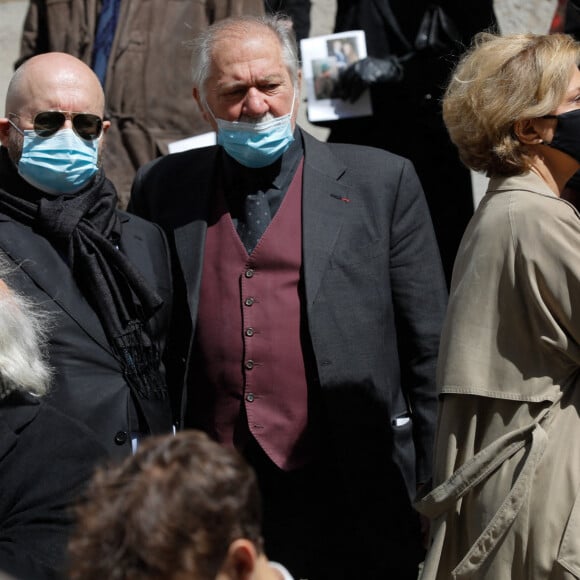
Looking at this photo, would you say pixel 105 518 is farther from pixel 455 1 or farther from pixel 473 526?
pixel 455 1

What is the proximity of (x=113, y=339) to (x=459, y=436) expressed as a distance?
0.99 metres

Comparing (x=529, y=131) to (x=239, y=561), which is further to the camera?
(x=529, y=131)

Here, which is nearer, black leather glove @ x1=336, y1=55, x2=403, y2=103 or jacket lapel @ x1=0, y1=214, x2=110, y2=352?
jacket lapel @ x1=0, y1=214, x2=110, y2=352

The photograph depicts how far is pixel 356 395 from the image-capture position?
10.7 feet

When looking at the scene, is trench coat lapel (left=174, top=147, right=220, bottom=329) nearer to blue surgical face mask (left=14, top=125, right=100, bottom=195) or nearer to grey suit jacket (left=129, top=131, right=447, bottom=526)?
grey suit jacket (left=129, top=131, right=447, bottom=526)

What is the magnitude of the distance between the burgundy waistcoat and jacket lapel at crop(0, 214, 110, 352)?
1.32 ft

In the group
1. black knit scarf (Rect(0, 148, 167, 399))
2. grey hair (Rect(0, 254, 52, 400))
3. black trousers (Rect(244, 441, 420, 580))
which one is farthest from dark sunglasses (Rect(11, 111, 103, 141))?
black trousers (Rect(244, 441, 420, 580))

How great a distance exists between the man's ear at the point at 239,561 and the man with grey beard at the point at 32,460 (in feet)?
2.24

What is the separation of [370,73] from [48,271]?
81.8 inches

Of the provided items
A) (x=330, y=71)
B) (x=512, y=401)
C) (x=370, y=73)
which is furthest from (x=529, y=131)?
(x=330, y=71)

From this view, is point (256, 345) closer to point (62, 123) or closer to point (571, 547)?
point (62, 123)

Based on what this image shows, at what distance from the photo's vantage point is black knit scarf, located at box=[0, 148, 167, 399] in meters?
3.07

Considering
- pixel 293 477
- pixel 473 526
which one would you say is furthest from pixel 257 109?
pixel 473 526

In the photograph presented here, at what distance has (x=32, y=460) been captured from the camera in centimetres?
236
